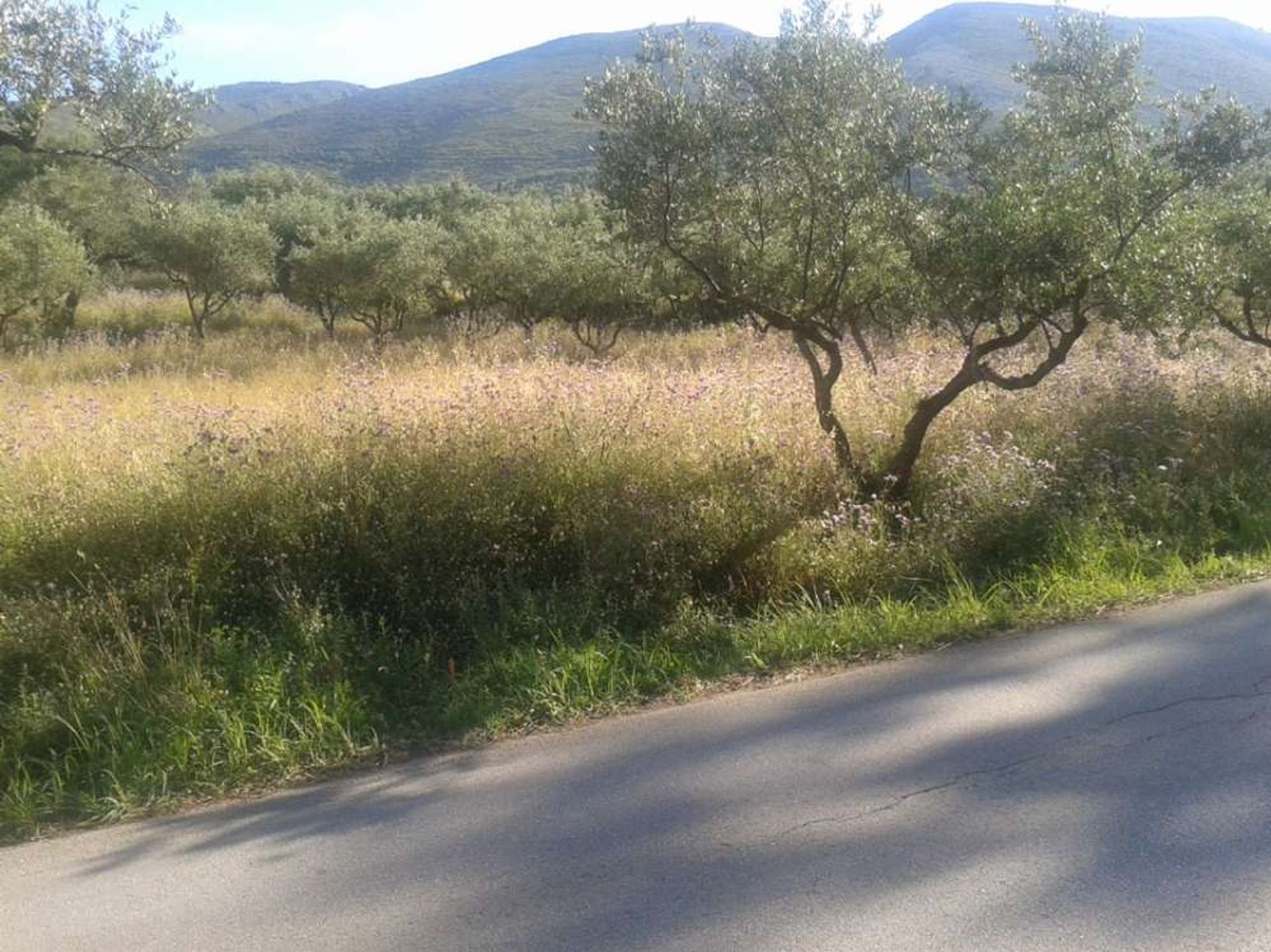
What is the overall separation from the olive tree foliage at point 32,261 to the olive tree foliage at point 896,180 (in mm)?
16102

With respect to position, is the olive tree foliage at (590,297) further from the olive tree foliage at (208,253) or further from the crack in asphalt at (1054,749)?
the crack in asphalt at (1054,749)

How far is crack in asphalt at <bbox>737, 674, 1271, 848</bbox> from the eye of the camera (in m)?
3.59

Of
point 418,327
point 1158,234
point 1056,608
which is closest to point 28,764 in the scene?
point 1056,608

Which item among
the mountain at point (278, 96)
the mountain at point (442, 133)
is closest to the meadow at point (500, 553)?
the mountain at point (442, 133)

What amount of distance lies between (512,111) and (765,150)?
93.4 metres

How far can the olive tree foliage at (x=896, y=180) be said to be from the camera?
677 cm

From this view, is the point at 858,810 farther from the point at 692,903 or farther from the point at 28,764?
the point at 28,764

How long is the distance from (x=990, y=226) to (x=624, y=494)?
294cm

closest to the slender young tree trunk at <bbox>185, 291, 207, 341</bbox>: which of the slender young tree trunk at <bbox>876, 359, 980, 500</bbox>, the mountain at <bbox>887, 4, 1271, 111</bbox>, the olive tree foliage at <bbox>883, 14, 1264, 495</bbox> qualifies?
the slender young tree trunk at <bbox>876, 359, 980, 500</bbox>

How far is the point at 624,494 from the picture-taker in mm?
6293

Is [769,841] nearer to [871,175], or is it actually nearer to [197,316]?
[871,175]

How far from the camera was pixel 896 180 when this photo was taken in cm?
722

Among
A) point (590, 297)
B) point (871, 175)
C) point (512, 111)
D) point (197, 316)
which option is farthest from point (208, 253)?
point (512, 111)

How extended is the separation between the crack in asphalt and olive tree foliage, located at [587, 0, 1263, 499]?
3.04 metres
